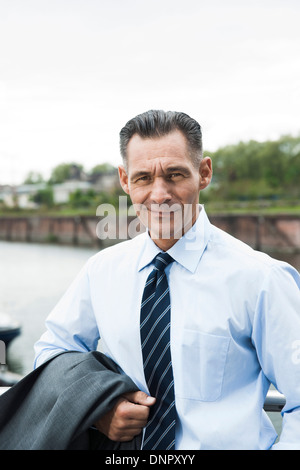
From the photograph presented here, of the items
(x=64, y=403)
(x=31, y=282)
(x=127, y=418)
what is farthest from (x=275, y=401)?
(x=31, y=282)

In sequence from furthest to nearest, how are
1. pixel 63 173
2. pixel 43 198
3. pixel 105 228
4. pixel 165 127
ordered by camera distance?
pixel 63 173 → pixel 43 198 → pixel 105 228 → pixel 165 127

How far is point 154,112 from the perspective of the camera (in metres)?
1.14

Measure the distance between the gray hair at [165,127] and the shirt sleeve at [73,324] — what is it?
1.23ft

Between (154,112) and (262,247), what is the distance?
2575 centimetres

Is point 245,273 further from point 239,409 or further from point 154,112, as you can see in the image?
point 154,112

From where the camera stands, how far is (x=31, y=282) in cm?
2455

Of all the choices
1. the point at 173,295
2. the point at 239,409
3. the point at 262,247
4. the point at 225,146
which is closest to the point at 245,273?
the point at 173,295

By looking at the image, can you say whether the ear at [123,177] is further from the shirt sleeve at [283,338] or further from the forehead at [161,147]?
the shirt sleeve at [283,338]

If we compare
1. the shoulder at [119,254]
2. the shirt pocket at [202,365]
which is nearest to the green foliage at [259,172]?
the shoulder at [119,254]

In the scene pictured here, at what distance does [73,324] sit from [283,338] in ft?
1.68

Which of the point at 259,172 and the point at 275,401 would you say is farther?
the point at 259,172

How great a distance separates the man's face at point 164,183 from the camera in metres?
1.12

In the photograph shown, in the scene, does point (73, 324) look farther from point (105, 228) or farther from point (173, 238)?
point (105, 228)

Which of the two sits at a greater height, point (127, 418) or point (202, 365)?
point (202, 365)
